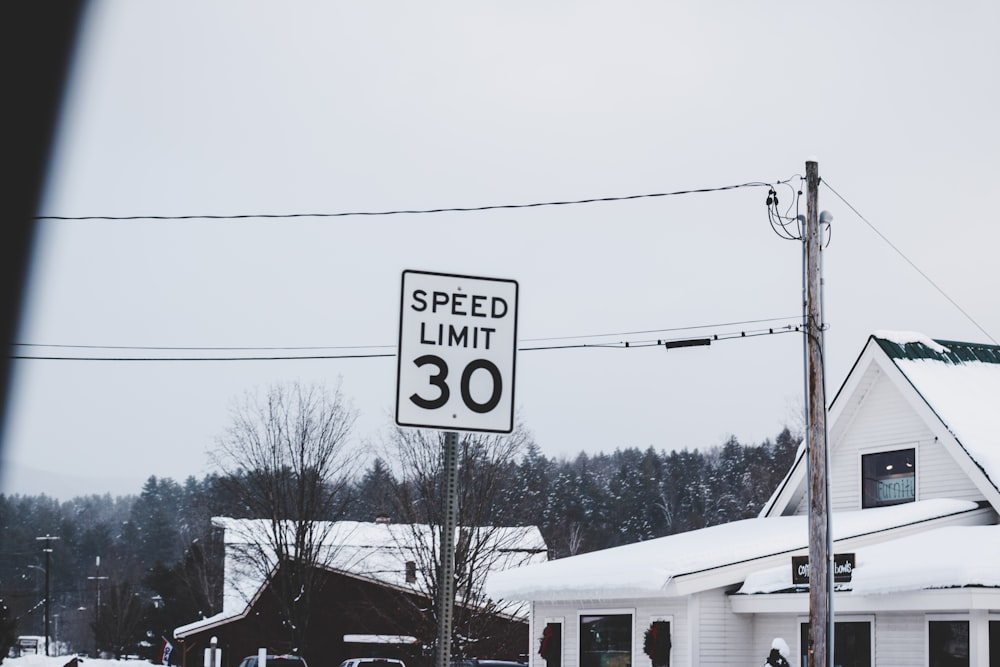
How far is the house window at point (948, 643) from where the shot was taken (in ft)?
61.1

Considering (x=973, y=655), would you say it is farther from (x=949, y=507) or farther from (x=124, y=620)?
(x=124, y=620)

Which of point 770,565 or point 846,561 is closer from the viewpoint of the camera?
point 846,561

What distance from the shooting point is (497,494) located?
41.9 meters

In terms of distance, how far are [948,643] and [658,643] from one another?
17.1 ft

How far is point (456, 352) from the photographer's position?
5523 millimetres

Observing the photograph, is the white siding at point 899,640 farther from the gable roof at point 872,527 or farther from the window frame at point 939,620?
the gable roof at point 872,527

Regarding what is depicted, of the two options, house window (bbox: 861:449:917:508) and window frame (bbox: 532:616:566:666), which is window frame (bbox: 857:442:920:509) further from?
window frame (bbox: 532:616:566:666)

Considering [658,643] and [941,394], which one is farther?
[941,394]

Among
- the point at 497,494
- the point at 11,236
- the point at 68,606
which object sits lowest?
the point at 68,606

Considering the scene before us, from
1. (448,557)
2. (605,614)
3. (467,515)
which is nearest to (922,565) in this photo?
(605,614)

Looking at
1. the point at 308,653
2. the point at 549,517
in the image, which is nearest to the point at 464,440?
the point at 308,653

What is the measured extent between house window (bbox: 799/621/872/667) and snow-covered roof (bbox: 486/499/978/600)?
150 cm

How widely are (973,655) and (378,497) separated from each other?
1496 inches

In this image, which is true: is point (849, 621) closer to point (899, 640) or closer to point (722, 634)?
point (899, 640)
